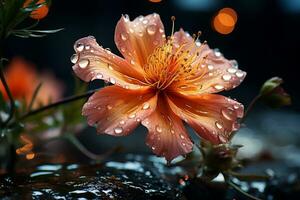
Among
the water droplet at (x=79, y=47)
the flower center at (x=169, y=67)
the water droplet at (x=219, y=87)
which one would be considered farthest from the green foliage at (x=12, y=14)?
the water droplet at (x=219, y=87)

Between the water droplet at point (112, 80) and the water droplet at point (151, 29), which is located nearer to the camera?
the water droplet at point (112, 80)

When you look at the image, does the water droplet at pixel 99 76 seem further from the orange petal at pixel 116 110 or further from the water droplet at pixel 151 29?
the water droplet at pixel 151 29

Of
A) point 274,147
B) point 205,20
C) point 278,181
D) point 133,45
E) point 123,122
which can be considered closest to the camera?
point 123,122

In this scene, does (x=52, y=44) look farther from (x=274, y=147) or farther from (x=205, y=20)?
(x=274, y=147)

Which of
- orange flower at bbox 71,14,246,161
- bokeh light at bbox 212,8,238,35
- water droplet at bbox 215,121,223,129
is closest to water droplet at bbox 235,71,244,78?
orange flower at bbox 71,14,246,161

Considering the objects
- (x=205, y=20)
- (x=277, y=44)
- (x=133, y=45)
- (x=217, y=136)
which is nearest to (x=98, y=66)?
(x=133, y=45)

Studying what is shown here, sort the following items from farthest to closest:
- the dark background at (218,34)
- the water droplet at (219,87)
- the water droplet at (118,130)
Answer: the dark background at (218,34) → the water droplet at (219,87) → the water droplet at (118,130)

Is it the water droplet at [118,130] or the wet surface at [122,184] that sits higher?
the water droplet at [118,130]
